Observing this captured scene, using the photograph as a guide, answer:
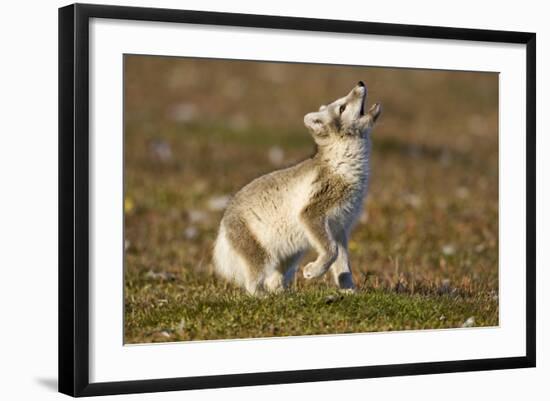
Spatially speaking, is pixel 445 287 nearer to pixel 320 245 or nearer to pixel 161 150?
pixel 320 245

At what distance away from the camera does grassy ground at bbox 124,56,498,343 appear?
31.2 ft

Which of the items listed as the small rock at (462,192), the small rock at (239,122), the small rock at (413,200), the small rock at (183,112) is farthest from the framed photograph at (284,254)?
the small rock at (183,112)

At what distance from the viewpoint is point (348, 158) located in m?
9.70

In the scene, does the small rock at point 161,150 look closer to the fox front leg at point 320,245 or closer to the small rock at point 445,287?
the small rock at point 445,287

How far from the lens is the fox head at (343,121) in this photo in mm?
9727

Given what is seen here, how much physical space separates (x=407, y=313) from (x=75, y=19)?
3910 mm

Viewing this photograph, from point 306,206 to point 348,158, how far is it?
2.00 feet

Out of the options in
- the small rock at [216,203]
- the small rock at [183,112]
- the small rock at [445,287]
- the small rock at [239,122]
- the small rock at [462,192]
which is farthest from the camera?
the small rock at [183,112]

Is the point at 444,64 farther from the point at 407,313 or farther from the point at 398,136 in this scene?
the point at 398,136

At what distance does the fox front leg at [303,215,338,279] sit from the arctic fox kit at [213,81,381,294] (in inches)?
0.7

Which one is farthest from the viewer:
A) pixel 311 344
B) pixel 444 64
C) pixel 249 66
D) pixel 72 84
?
pixel 249 66

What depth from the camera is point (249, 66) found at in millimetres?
23078

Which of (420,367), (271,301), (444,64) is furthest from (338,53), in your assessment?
(420,367)

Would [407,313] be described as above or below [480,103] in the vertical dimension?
below
